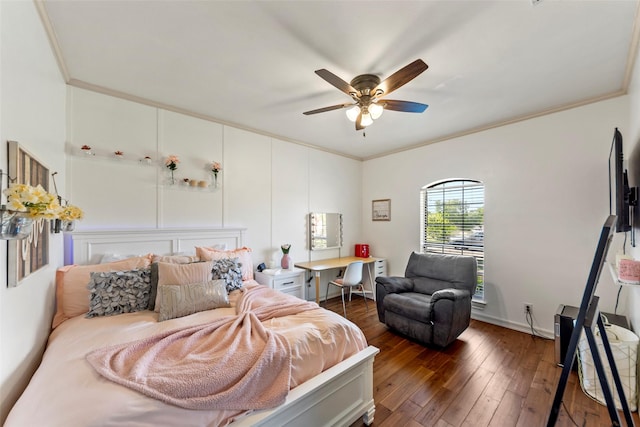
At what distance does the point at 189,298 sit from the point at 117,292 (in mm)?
557

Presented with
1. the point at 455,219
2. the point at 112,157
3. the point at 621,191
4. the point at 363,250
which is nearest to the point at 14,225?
the point at 112,157

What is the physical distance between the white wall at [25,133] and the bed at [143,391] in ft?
0.40

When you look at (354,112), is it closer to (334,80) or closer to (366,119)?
(366,119)

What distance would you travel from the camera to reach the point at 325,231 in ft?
14.4

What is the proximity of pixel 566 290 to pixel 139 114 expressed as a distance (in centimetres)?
501

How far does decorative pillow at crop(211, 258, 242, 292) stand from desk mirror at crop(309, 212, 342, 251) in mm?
1801

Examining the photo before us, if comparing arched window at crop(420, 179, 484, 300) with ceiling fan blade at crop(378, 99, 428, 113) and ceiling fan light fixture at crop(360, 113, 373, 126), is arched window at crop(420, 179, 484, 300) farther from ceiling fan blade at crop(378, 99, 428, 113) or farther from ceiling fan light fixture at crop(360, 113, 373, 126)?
ceiling fan light fixture at crop(360, 113, 373, 126)

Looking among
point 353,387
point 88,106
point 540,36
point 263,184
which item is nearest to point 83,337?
point 353,387

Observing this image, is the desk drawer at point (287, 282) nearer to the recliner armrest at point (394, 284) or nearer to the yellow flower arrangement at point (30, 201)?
the recliner armrest at point (394, 284)

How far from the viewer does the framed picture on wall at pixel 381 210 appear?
4.50 metres

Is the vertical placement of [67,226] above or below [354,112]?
below

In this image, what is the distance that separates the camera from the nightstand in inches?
125

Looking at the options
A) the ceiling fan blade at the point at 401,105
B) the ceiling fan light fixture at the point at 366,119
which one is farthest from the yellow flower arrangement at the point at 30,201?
the ceiling fan blade at the point at 401,105

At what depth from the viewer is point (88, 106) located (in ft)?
7.94
